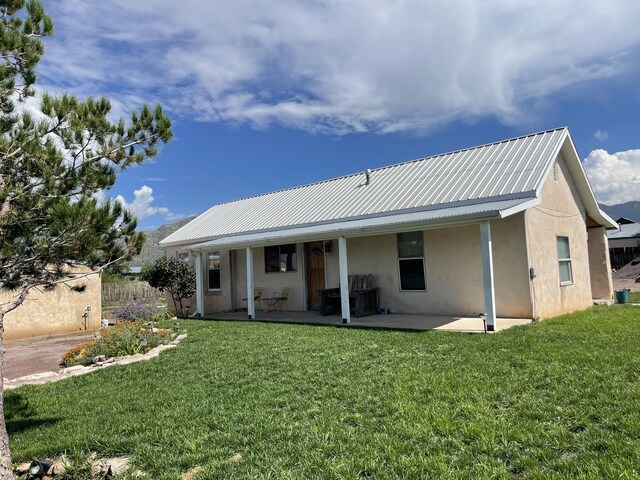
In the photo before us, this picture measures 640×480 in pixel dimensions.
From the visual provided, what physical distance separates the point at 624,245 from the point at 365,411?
37258 mm

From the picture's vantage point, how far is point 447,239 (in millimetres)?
12062

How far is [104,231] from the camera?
3.84 metres

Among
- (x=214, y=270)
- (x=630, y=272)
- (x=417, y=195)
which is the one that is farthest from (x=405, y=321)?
(x=630, y=272)

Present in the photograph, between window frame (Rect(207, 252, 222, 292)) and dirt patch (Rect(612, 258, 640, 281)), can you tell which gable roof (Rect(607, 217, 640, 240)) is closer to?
dirt patch (Rect(612, 258, 640, 281))

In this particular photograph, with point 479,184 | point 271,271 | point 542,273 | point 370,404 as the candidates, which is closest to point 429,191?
point 479,184

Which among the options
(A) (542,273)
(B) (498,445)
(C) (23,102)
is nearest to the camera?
(B) (498,445)

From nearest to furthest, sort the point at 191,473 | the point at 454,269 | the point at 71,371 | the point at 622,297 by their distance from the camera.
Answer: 1. the point at 191,473
2. the point at 71,371
3. the point at 454,269
4. the point at 622,297

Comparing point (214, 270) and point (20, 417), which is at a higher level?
point (214, 270)

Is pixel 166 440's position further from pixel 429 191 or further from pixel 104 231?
pixel 429 191

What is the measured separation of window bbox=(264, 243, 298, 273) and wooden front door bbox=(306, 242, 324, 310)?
0.59 metres

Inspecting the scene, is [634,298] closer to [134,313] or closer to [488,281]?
[488,281]

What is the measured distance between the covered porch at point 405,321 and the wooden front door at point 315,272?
41.6 inches

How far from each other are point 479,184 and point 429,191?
152 centimetres

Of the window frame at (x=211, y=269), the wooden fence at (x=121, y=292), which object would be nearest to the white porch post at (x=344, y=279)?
the window frame at (x=211, y=269)
